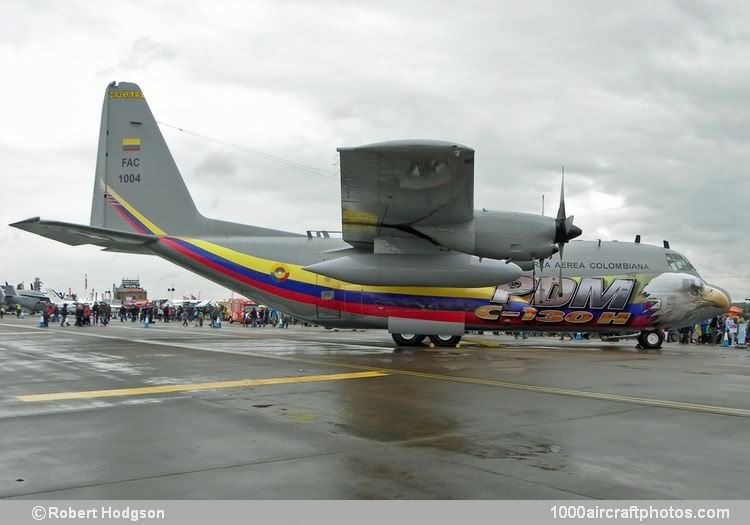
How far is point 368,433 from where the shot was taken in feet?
21.9

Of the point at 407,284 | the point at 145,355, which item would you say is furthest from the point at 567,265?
the point at 145,355

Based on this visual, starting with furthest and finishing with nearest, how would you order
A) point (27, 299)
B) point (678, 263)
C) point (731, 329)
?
point (27, 299) → point (731, 329) → point (678, 263)

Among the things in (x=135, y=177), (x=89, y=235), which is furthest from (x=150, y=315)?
(x=89, y=235)

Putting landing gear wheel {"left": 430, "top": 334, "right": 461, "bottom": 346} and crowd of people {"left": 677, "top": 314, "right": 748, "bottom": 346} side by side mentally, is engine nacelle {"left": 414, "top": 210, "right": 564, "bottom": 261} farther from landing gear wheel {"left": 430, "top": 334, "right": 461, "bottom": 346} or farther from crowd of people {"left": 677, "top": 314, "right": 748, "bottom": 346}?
crowd of people {"left": 677, "top": 314, "right": 748, "bottom": 346}

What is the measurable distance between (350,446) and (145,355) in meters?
11.0

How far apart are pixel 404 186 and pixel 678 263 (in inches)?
471

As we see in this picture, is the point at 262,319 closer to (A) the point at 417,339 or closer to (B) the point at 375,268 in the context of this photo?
(A) the point at 417,339

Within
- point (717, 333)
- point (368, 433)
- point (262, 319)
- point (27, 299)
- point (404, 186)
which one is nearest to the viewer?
point (368, 433)

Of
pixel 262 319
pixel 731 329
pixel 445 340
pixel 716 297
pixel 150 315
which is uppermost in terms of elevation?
pixel 716 297

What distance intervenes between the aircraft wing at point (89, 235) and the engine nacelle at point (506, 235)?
10.5m

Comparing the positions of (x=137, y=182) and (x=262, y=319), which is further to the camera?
(x=262, y=319)

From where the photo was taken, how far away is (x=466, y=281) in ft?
58.7

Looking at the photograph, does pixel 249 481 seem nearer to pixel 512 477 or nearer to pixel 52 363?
pixel 512 477

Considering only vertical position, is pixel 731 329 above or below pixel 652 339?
above
